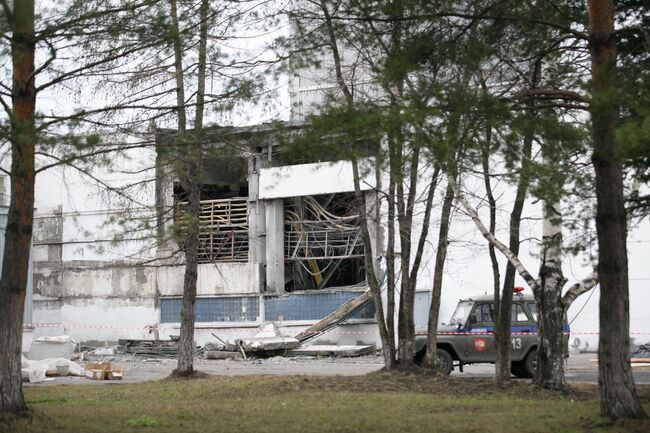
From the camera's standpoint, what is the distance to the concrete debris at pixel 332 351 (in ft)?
111

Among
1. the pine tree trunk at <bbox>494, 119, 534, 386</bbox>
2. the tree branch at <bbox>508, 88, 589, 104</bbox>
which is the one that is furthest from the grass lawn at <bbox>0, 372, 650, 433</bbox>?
the tree branch at <bbox>508, 88, 589, 104</bbox>

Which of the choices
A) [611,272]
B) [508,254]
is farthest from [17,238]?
[508,254]

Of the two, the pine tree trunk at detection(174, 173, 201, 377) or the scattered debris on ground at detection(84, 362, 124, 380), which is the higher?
the pine tree trunk at detection(174, 173, 201, 377)

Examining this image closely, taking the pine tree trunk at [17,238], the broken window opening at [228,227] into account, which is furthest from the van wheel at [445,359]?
the broken window opening at [228,227]

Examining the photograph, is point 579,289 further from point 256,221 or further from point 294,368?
point 256,221

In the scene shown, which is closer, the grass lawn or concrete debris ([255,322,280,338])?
the grass lawn

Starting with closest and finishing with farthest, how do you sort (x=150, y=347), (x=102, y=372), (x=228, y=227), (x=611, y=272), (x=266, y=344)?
(x=611, y=272)
(x=102, y=372)
(x=266, y=344)
(x=150, y=347)
(x=228, y=227)

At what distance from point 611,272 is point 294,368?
17.1 meters

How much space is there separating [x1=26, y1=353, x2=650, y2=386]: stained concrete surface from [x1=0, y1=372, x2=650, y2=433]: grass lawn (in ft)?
12.8

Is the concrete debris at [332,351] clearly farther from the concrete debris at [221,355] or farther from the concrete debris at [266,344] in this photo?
the concrete debris at [221,355]

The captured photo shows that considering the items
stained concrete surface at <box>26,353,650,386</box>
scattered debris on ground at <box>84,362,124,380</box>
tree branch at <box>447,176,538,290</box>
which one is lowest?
stained concrete surface at <box>26,353,650,386</box>

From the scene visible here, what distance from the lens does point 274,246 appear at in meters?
38.7

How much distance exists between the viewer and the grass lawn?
447 inches

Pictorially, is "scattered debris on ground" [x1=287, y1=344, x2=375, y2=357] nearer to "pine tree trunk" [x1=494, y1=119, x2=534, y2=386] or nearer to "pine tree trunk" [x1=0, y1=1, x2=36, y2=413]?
"pine tree trunk" [x1=494, y1=119, x2=534, y2=386]
